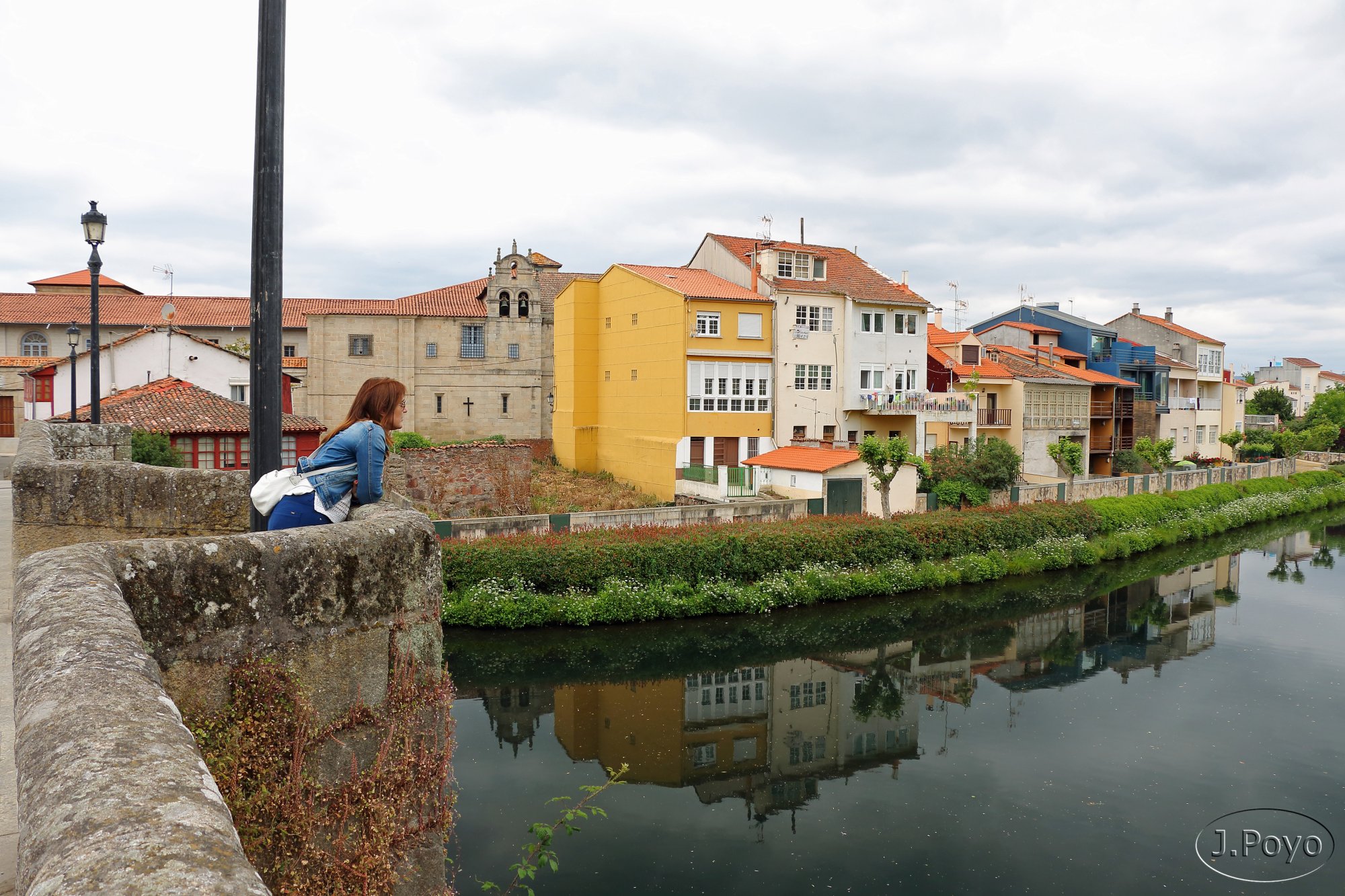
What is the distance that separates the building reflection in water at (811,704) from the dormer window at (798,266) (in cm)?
1883

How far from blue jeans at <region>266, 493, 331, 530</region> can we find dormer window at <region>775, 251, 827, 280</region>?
34949 millimetres

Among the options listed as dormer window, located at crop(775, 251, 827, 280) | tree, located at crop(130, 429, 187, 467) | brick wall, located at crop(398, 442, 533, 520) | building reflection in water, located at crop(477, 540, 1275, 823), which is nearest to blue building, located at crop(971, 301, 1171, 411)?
dormer window, located at crop(775, 251, 827, 280)

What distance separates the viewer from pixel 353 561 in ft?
12.9

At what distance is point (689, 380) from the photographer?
36.0m

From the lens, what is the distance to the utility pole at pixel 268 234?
460cm

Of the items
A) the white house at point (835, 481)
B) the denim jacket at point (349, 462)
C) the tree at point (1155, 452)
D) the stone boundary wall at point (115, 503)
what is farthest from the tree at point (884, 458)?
the denim jacket at point (349, 462)

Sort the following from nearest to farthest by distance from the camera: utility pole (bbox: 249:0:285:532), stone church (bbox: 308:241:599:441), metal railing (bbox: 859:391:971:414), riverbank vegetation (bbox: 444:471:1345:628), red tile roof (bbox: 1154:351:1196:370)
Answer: utility pole (bbox: 249:0:285:532), riverbank vegetation (bbox: 444:471:1345:628), metal railing (bbox: 859:391:971:414), stone church (bbox: 308:241:599:441), red tile roof (bbox: 1154:351:1196:370)

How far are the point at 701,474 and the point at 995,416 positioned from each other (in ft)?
63.1

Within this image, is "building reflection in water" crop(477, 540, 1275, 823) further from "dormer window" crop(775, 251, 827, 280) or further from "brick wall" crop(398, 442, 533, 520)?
"dormer window" crop(775, 251, 827, 280)

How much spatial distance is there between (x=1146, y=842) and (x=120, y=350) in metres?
34.5

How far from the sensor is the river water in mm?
11758

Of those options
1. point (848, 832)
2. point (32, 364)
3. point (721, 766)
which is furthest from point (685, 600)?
point (32, 364)

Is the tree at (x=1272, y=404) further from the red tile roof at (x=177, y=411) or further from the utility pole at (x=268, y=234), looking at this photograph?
the utility pole at (x=268, y=234)

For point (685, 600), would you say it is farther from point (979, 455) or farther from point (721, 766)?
point (979, 455)
